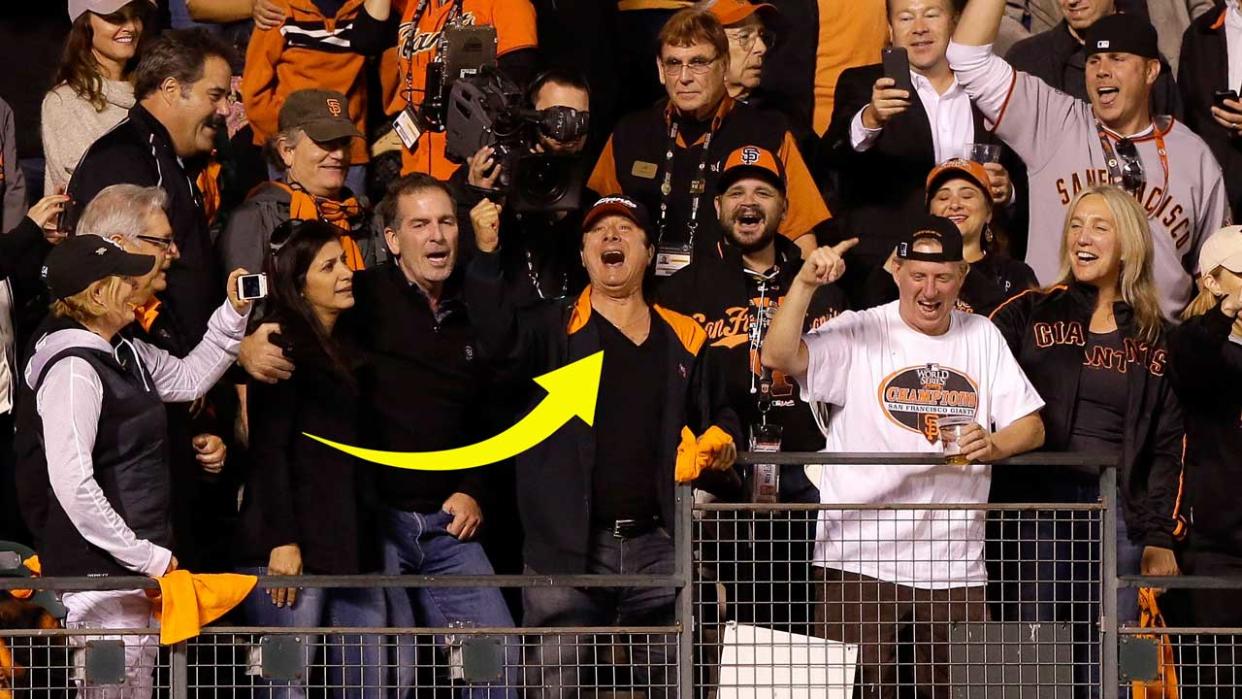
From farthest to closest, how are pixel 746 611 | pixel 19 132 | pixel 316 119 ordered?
pixel 19 132 < pixel 316 119 < pixel 746 611

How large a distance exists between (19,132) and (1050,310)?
4068 mm

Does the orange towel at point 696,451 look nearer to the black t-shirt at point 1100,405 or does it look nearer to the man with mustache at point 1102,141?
the black t-shirt at point 1100,405

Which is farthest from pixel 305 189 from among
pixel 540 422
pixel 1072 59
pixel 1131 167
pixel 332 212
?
pixel 1072 59

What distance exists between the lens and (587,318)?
20.9 feet

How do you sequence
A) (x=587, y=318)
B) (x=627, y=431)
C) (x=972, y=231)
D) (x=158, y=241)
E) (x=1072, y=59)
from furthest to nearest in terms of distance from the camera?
(x=1072, y=59) → (x=972, y=231) → (x=587, y=318) → (x=627, y=431) → (x=158, y=241)

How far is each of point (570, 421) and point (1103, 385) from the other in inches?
69.6

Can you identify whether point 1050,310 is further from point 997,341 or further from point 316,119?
point 316,119

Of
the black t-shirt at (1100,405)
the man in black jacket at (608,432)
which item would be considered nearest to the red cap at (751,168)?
the man in black jacket at (608,432)

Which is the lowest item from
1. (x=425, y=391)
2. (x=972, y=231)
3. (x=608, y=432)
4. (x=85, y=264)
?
(x=608, y=432)

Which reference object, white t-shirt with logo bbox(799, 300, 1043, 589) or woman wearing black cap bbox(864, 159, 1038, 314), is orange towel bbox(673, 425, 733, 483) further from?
woman wearing black cap bbox(864, 159, 1038, 314)

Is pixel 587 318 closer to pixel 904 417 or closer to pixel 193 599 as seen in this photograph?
pixel 904 417

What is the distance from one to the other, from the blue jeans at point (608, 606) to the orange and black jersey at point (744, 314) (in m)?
0.65

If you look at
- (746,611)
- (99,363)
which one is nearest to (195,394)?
(99,363)

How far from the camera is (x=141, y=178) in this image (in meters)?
6.55
